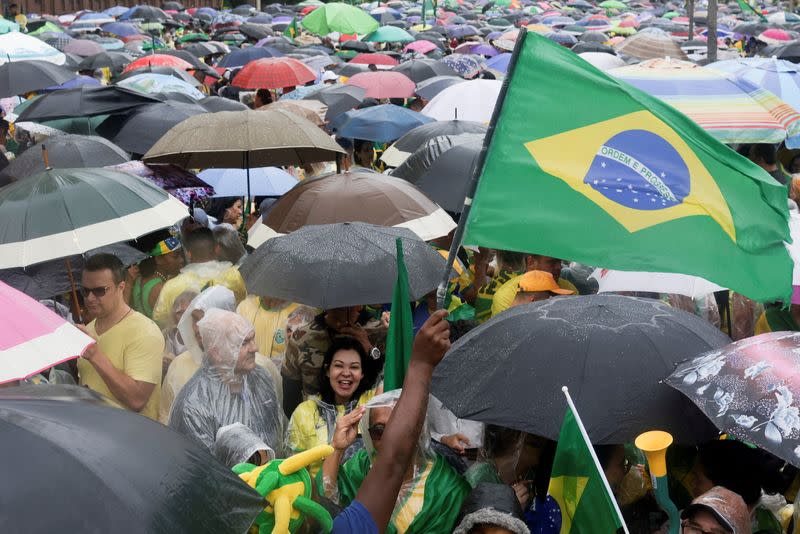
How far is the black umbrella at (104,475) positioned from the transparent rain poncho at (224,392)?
211 cm

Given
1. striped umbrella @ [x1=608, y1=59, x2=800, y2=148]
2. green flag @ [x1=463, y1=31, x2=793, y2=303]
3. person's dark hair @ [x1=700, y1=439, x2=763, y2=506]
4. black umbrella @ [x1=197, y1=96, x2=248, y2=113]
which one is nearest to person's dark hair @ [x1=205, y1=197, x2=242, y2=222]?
black umbrella @ [x1=197, y1=96, x2=248, y2=113]

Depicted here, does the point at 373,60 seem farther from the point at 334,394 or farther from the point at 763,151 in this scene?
the point at 334,394

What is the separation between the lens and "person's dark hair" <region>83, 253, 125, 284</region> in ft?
16.6

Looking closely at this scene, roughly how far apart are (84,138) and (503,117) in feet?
16.7

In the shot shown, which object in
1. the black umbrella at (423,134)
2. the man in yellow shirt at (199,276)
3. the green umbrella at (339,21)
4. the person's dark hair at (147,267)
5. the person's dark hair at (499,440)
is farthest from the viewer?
the green umbrella at (339,21)

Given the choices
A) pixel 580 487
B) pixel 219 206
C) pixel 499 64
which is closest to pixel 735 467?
pixel 580 487

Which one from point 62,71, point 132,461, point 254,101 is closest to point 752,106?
point 132,461

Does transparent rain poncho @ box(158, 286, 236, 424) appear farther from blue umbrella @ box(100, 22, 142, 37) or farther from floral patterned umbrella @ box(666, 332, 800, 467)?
blue umbrella @ box(100, 22, 142, 37)

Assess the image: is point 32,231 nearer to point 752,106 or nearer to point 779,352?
point 779,352

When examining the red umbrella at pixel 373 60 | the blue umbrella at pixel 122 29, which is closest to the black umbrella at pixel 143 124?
the red umbrella at pixel 373 60

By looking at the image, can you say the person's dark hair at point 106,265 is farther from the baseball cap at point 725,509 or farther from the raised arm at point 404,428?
the baseball cap at point 725,509

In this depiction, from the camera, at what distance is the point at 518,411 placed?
3.73 metres

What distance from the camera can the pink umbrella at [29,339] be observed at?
→ 3.31 metres

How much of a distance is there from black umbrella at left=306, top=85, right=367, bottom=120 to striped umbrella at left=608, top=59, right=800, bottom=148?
5.94 metres
